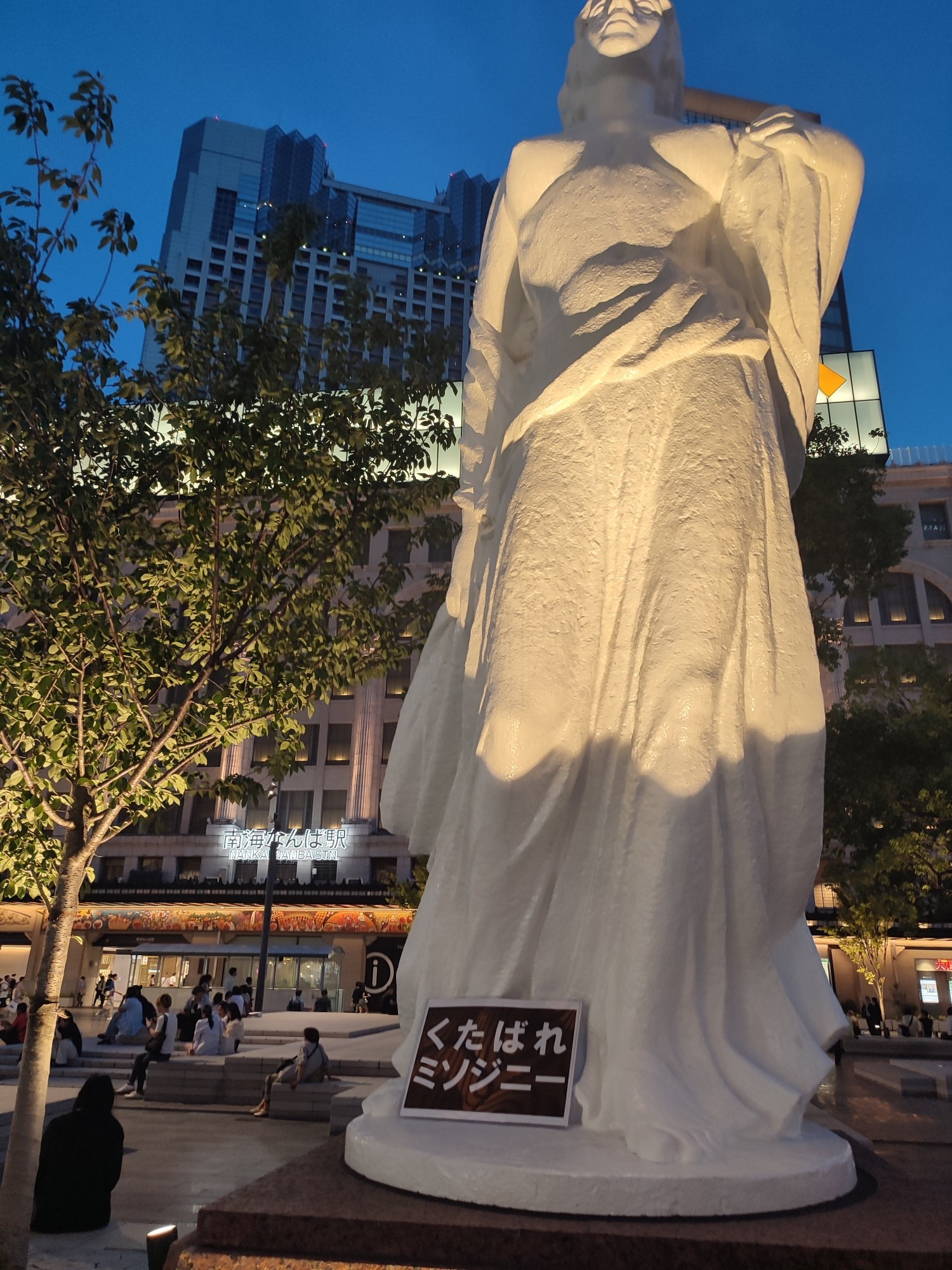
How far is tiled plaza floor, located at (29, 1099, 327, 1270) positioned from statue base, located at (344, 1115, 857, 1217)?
1908mm

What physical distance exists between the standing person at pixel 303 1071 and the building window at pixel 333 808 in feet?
87.6

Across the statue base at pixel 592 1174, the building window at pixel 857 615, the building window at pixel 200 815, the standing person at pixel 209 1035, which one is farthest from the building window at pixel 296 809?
the statue base at pixel 592 1174

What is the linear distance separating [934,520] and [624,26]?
39363 mm

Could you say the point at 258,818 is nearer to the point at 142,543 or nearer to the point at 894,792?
the point at 894,792

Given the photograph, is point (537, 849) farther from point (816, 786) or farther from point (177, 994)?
point (177, 994)

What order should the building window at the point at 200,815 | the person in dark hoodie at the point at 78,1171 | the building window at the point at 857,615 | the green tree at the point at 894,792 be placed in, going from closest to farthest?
the person in dark hoodie at the point at 78,1171 → the green tree at the point at 894,792 → the building window at the point at 857,615 → the building window at the point at 200,815

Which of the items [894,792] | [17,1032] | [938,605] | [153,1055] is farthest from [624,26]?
[938,605]

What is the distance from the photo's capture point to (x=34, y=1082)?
5766mm

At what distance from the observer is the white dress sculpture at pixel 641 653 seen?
2.82 meters

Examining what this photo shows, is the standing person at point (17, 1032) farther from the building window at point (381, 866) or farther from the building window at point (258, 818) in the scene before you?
the building window at point (258, 818)

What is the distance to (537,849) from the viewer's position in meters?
3.30

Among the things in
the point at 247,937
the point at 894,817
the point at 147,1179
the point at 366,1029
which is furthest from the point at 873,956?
the point at 247,937

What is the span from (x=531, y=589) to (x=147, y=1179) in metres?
6.59

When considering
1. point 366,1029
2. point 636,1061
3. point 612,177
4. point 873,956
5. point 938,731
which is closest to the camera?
point 636,1061
